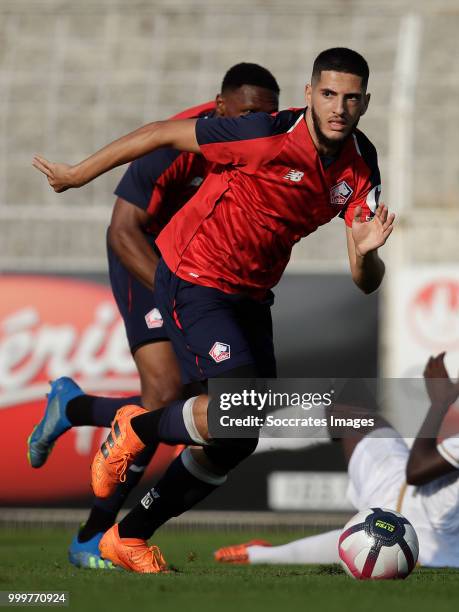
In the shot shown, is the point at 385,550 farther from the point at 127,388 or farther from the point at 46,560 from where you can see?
the point at 127,388

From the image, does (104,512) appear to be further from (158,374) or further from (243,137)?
(243,137)

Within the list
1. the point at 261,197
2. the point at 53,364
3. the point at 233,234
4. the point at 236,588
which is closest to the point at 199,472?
the point at 236,588

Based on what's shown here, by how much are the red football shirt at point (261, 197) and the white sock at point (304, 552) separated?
1.88m

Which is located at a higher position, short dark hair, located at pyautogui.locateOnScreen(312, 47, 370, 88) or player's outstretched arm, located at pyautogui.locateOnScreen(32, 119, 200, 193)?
short dark hair, located at pyautogui.locateOnScreen(312, 47, 370, 88)

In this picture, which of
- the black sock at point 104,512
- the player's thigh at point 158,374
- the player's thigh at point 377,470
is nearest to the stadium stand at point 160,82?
the player's thigh at point 377,470

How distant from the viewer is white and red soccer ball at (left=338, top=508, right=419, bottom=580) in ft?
18.0

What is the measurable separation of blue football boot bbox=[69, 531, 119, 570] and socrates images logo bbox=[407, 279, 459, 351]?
4727mm

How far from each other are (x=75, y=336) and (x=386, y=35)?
13.7 feet

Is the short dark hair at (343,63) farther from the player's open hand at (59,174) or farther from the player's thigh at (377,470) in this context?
the player's thigh at (377,470)

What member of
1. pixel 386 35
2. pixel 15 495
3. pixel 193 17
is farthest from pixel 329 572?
pixel 193 17

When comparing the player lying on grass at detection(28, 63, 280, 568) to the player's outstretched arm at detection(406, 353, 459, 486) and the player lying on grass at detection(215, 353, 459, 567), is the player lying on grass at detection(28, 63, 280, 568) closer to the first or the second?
the player lying on grass at detection(215, 353, 459, 567)

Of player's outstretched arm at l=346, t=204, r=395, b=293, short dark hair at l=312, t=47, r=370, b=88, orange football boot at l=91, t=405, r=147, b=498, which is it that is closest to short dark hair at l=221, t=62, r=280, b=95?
short dark hair at l=312, t=47, r=370, b=88

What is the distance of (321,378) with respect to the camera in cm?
Result: 1063

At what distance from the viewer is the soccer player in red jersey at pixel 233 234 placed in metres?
5.53
